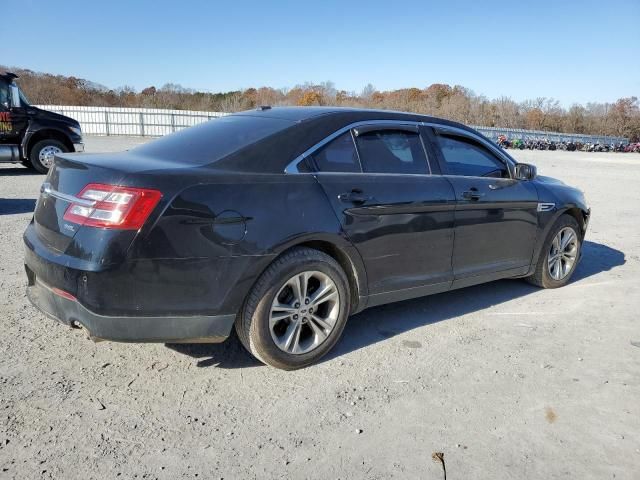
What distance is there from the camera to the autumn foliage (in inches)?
2260

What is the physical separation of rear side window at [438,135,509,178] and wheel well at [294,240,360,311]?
50.2 inches

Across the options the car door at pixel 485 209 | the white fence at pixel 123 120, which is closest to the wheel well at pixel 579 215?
the car door at pixel 485 209

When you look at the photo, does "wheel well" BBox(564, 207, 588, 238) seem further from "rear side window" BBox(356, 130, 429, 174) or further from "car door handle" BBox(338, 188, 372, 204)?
"car door handle" BBox(338, 188, 372, 204)

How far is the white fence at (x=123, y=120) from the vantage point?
105 ft

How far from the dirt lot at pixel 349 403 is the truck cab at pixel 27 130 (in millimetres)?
9279

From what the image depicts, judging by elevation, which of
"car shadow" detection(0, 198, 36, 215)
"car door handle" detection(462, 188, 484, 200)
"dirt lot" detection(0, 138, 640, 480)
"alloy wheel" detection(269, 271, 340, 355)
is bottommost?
"car shadow" detection(0, 198, 36, 215)

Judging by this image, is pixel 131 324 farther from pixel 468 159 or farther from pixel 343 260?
pixel 468 159

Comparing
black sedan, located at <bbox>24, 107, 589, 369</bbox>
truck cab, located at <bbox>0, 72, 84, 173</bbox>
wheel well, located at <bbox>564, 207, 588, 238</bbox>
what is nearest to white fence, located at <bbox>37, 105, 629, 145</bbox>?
truck cab, located at <bbox>0, 72, 84, 173</bbox>

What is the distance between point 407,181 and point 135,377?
223cm

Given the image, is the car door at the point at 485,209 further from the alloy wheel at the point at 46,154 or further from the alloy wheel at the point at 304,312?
the alloy wheel at the point at 46,154

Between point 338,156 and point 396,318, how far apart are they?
1.51 metres

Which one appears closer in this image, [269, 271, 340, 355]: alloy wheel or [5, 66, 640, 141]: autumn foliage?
[269, 271, 340, 355]: alloy wheel

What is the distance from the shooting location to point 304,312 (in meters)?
3.40

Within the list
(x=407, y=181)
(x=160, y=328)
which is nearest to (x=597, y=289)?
(x=407, y=181)
